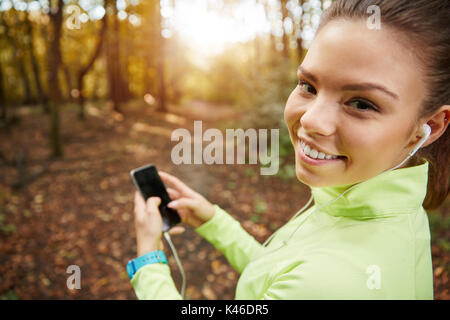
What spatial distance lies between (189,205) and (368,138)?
1.31 meters

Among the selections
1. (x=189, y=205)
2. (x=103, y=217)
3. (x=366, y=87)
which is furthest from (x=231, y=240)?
(x=103, y=217)

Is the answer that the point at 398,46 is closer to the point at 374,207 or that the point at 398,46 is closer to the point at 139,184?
the point at 374,207

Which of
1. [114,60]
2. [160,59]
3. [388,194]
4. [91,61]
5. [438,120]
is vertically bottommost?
[388,194]

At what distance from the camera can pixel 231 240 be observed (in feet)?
6.33

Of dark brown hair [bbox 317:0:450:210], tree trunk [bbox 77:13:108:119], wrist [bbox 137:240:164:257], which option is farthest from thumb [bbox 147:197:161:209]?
tree trunk [bbox 77:13:108:119]

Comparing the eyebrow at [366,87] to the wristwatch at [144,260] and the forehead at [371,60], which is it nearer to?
the forehead at [371,60]

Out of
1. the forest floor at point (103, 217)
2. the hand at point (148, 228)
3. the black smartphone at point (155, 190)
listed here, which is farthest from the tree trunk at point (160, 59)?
the hand at point (148, 228)

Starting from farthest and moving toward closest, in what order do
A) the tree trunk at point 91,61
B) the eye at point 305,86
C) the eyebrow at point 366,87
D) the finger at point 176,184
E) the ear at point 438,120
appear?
the tree trunk at point 91,61
the finger at point 176,184
the eye at point 305,86
the ear at point 438,120
the eyebrow at point 366,87

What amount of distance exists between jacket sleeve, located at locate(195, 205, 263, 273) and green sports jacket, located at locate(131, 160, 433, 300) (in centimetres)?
48

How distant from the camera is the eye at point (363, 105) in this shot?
0.97 m

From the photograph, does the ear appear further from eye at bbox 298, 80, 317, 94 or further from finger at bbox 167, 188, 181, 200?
finger at bbox 167, 188, 181, 200

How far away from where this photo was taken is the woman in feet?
3.07

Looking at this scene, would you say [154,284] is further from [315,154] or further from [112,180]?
[112,180]

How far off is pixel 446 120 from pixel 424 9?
428 mm
